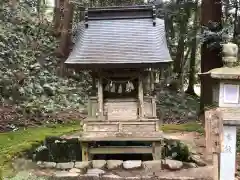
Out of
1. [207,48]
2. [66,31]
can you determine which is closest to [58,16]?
[66,31]

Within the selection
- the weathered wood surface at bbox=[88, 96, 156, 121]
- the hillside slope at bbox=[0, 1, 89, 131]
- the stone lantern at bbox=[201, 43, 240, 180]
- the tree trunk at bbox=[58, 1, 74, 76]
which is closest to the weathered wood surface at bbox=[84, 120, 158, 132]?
the weathered wood surface at bbox=[88, 96, 156, 121]

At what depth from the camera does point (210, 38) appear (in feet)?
35.3

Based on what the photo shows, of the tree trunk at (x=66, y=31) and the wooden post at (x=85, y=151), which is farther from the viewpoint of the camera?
the tree trunk at (x=66, y=31)

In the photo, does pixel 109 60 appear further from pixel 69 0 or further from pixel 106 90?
pixel 69 0

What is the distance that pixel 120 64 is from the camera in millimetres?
7648

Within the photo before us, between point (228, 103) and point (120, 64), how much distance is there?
278 centimetres

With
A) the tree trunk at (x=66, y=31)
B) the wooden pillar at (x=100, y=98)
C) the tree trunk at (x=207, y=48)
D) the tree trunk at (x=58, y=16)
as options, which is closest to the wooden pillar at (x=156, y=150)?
the wooden pillar at (x=100, y=98)

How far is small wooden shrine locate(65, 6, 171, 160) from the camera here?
306 inches

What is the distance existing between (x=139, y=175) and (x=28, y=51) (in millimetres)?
10476

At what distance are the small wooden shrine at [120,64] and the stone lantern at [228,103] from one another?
7.20 feet

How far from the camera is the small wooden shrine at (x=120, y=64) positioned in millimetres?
7781

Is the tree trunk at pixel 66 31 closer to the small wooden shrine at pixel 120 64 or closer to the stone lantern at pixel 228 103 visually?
the small wooden shrine at pixel 120 64

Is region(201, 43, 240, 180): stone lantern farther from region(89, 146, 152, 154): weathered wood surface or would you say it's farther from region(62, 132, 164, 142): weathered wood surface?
region(89, 146, 152, 154): weathered wood surface

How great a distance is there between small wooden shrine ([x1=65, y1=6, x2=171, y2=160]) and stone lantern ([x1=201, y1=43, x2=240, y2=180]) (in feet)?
7.20
